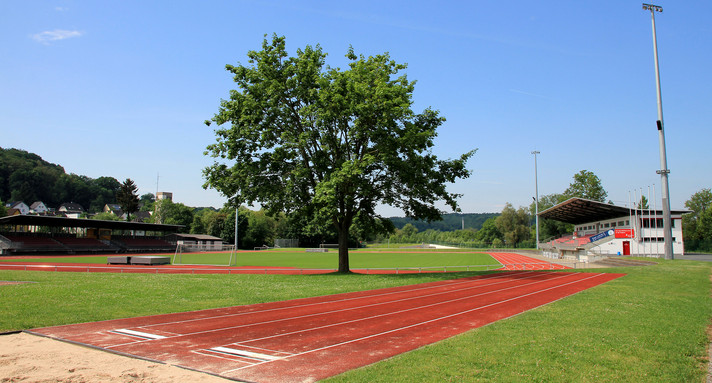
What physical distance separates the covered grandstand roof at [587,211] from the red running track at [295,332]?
1843 inches

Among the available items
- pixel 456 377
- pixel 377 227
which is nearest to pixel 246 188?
pixel 377 227

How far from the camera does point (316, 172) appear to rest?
2731cm

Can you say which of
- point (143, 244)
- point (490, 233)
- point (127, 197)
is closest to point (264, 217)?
point (127, 197)

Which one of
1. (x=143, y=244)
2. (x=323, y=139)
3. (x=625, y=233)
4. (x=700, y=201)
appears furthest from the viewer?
(x=700, y=201)

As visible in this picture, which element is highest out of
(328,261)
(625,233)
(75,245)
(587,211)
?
(587,211)

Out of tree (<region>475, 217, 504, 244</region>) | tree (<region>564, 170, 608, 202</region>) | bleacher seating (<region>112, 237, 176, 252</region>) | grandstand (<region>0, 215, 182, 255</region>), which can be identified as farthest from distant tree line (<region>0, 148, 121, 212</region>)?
tree (<region>564, 170, 608, 202</region>)

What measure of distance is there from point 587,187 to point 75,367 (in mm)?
104338

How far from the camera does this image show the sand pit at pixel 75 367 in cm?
654

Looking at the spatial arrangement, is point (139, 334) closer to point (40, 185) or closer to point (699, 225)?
point (699, 225)

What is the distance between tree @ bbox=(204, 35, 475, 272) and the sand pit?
54.3ft

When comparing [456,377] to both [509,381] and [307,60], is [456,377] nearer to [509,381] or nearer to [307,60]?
[509,381]

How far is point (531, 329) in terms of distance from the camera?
987 cm

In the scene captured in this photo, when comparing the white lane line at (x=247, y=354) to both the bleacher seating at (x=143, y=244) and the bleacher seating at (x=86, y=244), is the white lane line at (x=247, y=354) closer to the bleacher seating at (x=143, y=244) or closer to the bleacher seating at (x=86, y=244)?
the bleacher seating at (x=86, y=244)

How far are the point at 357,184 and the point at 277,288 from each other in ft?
25.5
